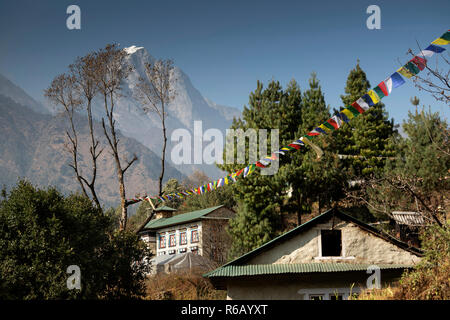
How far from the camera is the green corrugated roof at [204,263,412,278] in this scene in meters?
20.5

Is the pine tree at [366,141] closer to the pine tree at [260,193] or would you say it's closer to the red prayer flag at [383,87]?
the pine tree at [260,193]

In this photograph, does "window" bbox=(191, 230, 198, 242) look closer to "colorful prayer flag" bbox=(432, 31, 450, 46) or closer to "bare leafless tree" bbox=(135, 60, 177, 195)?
"bare leafless tree" bbox=(135, 60, 177, 195)

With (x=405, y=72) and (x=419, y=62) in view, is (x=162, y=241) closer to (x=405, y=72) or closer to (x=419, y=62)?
(x=405, y=72)

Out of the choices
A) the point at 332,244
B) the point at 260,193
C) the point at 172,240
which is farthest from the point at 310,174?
the point at 172,240

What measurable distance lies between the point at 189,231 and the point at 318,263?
3546 centimetres

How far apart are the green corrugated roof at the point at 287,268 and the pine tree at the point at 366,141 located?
15.9 metres

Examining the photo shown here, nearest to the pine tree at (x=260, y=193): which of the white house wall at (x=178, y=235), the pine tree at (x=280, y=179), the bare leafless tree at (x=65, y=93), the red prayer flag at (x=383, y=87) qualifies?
the pine tree at (x=280, y=179)

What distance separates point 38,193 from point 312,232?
1155cm

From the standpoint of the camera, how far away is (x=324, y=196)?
3488 centimetres

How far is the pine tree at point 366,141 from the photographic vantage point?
126 ft

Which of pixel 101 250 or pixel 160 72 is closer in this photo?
pixel 101 250

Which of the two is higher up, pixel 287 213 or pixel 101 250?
pixel 287 213
